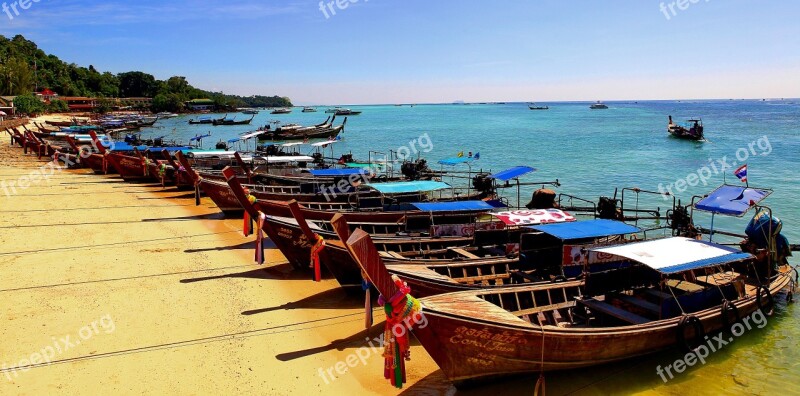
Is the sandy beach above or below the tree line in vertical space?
below

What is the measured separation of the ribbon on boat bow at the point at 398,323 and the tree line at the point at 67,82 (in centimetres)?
8633

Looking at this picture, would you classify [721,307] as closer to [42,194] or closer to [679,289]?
[679,289]

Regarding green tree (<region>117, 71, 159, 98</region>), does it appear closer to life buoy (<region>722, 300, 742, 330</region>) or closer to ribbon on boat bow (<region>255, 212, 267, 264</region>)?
ribbon on boat bow (<region>255, 212, 267, 264</region>)

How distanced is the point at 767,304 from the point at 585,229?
15.1 ft

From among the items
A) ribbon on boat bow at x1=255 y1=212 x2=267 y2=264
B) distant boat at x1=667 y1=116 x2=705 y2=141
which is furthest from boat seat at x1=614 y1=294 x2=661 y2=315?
distant boat at x1=667 y1=116 x2=705 y2=141

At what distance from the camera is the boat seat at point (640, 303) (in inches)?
403

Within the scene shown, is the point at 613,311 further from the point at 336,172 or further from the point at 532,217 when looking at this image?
the point at 336,172

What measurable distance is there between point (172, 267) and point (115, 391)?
6582mm

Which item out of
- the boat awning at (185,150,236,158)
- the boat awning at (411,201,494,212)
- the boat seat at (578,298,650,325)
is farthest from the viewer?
the boat awning at (185,150,236,158)

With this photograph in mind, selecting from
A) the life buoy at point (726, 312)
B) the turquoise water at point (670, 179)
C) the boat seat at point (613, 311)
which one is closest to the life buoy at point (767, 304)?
the turquoise water at point (670, 179)

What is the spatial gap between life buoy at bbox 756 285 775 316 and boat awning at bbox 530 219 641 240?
2.93m

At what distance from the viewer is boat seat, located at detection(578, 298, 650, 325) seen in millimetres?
9680

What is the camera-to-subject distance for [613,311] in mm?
9922

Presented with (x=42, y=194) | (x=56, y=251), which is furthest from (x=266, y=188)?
(x=42, y=194)
